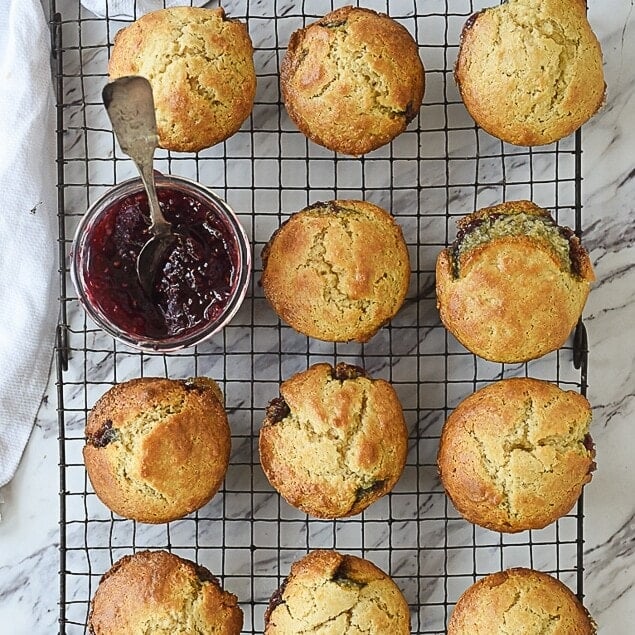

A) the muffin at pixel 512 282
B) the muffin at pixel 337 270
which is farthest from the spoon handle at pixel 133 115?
the muffin at pixel 512 282

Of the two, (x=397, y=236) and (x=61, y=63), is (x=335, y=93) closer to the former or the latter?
(x=397, y=236)

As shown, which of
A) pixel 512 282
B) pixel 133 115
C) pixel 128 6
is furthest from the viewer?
pixel 128 6

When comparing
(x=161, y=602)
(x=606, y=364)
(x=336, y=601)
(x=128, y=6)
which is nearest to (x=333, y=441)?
(x=336, y=601)

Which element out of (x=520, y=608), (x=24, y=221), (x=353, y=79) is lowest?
(x=520, y=608)

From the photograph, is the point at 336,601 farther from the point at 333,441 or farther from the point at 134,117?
the point at 134,117

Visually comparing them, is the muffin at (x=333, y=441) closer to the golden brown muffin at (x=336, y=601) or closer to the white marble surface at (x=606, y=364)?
the golden brown muffin at (x=336, y=601)
